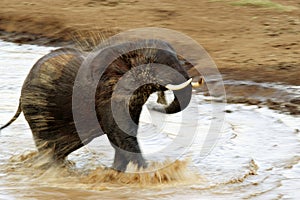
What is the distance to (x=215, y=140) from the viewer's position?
7.26 m

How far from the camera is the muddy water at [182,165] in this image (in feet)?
19.7

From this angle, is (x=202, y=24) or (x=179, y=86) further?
(x=202, y=24)

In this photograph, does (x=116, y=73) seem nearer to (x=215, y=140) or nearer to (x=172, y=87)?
(x=172, y=87)

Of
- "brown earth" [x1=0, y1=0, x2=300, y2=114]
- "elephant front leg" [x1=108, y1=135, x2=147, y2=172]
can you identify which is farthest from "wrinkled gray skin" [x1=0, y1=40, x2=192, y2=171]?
"brown earth" [x1=0, y1=0, x2=300, y2=114]

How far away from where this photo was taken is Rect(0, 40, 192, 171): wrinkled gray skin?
5598 mm

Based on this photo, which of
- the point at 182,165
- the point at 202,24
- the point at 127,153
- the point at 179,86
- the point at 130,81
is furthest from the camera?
the point at 202,24

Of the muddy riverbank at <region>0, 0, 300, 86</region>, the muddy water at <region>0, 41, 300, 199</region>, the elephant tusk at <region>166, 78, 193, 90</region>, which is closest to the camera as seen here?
the elephant tusk at <region>166, 78, 193, 90</region>

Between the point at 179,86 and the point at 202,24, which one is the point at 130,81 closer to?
the point at 179,86

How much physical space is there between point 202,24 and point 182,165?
5572mm

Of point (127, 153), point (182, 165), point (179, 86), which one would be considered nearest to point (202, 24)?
point (182, 165)

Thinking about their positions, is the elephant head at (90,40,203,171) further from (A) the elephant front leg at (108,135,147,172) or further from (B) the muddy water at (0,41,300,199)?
(B) the muddy water at (0,41,300,199)

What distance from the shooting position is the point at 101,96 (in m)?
5.67

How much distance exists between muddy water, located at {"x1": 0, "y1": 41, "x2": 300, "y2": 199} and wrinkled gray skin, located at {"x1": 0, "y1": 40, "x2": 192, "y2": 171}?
24cm

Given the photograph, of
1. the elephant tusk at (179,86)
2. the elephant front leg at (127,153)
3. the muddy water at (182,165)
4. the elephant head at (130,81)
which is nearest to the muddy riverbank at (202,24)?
the muddy water at (182,165)
